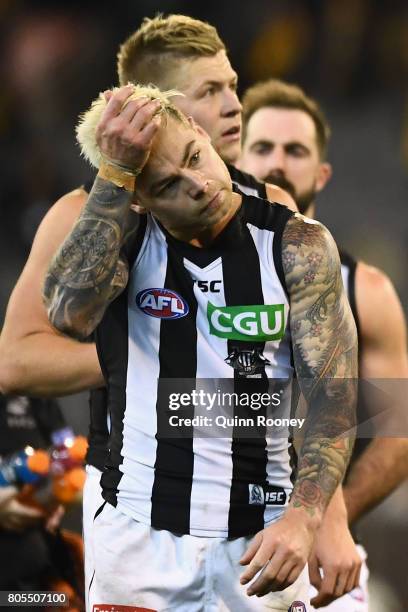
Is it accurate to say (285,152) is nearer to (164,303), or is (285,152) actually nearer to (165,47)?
(165,47)

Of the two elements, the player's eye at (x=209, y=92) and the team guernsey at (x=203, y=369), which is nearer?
the team guernsey at (x=203, y=369)

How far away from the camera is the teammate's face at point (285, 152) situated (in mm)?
3367

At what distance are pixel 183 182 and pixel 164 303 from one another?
9.7 inches

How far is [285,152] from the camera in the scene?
136 inches

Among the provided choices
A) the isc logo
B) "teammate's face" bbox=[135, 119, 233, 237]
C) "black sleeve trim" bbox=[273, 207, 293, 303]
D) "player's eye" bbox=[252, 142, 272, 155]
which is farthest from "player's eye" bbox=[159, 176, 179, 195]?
"player's eye" bbox=[252, 142, 272, 155]

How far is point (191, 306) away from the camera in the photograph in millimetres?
1941

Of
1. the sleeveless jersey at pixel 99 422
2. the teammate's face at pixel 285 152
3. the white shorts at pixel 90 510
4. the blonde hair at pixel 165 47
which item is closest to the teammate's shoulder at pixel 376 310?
the teammate's face at pixel 285 152

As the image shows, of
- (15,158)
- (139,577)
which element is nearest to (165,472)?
(139,577)

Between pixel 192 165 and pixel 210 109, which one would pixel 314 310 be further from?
pixel 210 109

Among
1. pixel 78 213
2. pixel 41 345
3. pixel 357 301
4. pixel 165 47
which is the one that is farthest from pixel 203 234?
pixel 357 301

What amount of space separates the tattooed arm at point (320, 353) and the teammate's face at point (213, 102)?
70 cm

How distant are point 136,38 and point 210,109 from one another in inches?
12.7

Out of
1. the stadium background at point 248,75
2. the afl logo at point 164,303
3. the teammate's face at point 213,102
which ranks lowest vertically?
the afl logo at point 164,303

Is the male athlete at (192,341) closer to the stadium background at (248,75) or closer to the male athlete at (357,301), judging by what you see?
the male athlete at (357,301)
